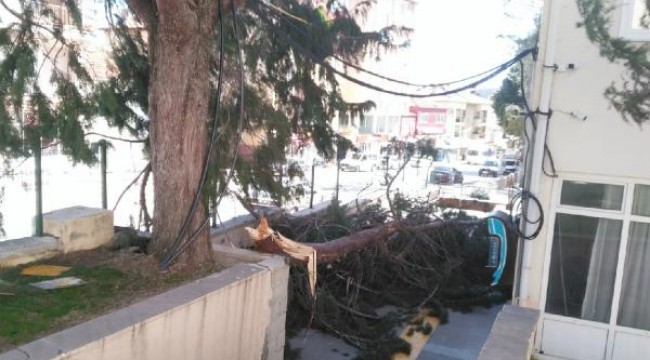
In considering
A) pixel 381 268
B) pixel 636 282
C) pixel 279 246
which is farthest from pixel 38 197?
pixel 636 282

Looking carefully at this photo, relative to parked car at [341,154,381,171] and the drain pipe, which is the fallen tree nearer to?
parked car at [341,154,381,171]

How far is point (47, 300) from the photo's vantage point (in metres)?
4.33

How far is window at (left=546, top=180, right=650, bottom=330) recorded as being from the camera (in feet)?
19.7

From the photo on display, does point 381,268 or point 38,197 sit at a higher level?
point 38,197

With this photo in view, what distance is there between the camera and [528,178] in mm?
6238

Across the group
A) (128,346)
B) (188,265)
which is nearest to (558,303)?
(188,265)

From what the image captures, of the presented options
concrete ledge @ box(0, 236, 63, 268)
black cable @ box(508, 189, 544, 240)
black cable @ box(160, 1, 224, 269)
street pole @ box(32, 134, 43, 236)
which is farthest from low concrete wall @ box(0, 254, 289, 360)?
black cable @ box(508, 189, 544, 240)

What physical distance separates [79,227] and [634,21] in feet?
20.5

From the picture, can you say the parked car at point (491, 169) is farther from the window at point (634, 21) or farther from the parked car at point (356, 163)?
the window at point (634, 21)

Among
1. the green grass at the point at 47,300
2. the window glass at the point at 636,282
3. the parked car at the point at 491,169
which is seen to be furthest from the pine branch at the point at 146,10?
the parked car at the point at 491,169

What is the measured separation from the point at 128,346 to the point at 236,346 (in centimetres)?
143

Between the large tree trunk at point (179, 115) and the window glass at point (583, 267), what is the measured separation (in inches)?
163

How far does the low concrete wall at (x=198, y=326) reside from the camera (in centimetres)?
351

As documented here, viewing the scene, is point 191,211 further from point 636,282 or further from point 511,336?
point 636,282
